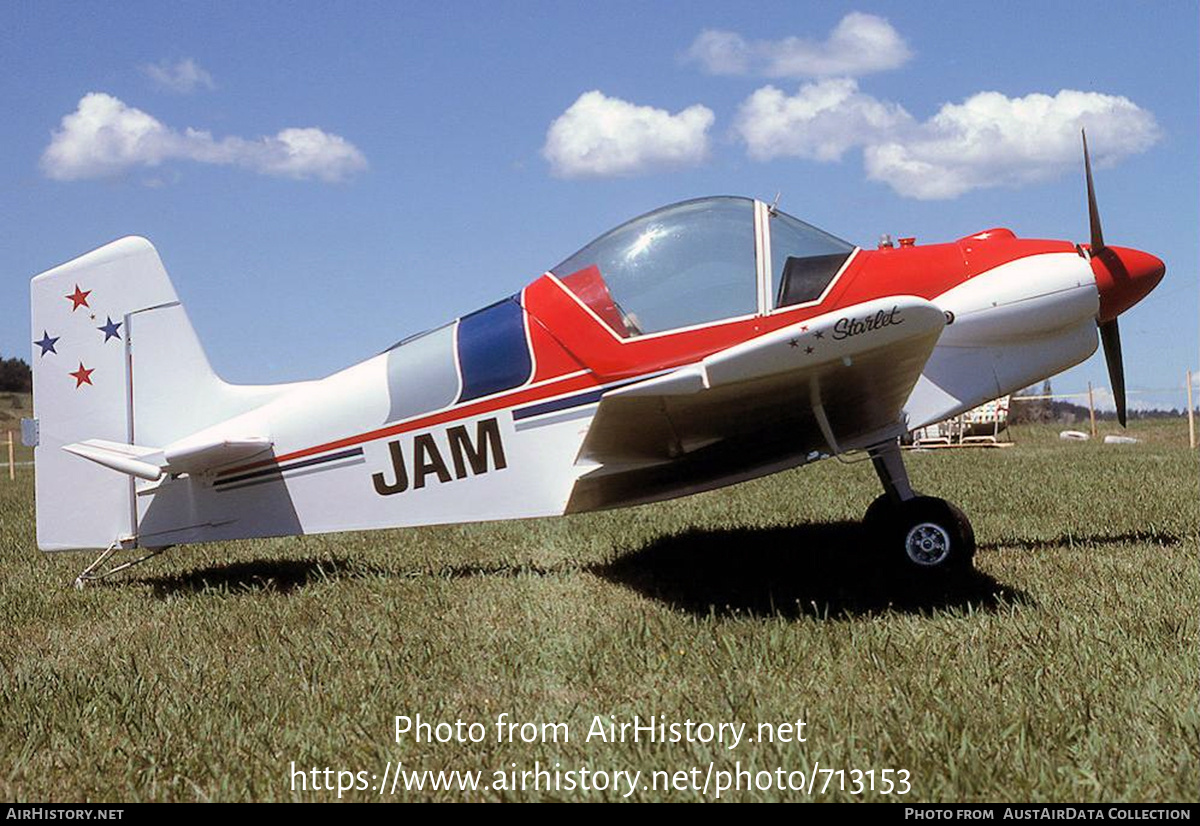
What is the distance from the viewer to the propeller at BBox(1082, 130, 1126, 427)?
6051 mm

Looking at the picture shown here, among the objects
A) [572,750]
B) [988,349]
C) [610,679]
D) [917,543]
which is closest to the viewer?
[572,750]

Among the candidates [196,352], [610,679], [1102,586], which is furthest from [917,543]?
[196,352]

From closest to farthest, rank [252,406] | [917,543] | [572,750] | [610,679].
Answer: [572,750], [610,679], [917,543], [252,406]

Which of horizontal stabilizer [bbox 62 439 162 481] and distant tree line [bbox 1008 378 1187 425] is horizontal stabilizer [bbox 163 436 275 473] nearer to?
horizontal stabilizer [bbox 62 439 162 481]

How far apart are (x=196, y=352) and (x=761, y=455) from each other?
3.79m

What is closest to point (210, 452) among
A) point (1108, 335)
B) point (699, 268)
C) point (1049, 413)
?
point (699, 268)

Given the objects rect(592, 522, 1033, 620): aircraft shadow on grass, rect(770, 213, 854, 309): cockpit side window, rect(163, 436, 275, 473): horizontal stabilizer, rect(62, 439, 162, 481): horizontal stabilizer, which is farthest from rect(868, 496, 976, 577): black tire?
rect(62, 439, 162, 481): horizontal stabilizer

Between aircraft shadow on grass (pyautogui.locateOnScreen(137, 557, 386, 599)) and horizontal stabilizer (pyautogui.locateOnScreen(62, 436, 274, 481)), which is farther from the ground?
horizontal stabilizer (pyautogui.locateOnScreen(62, 436, 274, 481))

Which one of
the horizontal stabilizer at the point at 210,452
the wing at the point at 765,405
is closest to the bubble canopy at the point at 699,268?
the wing at the point at 765,405

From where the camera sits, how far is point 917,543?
5.38m

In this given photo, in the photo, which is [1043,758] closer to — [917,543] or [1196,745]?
[1196,745]

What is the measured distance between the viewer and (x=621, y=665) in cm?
393

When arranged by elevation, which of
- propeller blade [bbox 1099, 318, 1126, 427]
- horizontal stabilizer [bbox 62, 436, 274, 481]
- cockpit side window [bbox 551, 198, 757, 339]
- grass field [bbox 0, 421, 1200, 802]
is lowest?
grass field [bbox 0, 421, 1200, 802]

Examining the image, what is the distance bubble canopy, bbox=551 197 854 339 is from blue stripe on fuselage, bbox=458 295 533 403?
16.8 inches
